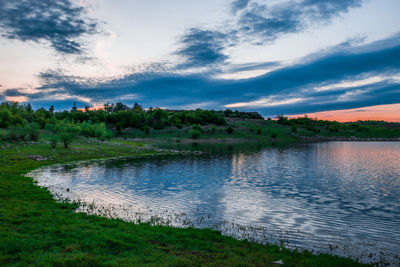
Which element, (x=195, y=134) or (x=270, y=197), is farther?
(x=195, y=134)

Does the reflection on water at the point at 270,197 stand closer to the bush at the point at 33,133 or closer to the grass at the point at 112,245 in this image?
the grass at the point at 112,245

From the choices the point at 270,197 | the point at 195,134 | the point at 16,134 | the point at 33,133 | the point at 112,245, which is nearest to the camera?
the point at 112,245

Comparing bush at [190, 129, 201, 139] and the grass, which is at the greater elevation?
bush at [190, 129, 201, 139]

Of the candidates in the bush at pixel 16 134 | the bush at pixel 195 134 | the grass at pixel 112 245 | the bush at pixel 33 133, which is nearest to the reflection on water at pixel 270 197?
the grass at pixel 112 245

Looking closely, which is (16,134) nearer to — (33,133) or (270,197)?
(33,133)

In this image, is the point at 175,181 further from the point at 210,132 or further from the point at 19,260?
the point at 210,132

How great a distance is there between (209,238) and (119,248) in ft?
16.0

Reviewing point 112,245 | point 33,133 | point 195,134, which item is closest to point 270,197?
point 112,245

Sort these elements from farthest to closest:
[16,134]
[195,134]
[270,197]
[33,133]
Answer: [195,134]
[33,133]
[16,134]
[270,197]

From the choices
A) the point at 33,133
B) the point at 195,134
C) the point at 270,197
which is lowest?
the point at 270,197

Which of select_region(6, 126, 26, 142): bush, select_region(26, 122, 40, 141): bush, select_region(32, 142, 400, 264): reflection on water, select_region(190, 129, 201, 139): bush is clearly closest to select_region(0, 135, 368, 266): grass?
select_region(32, 142, 400, 264): reflection on water

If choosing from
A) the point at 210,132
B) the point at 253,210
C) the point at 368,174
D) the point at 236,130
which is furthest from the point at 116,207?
the point at 236,130

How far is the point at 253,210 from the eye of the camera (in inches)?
852

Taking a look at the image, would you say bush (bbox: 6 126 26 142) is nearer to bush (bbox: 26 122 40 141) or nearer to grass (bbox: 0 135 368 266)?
bush (bbox: 26 122 40 141)
